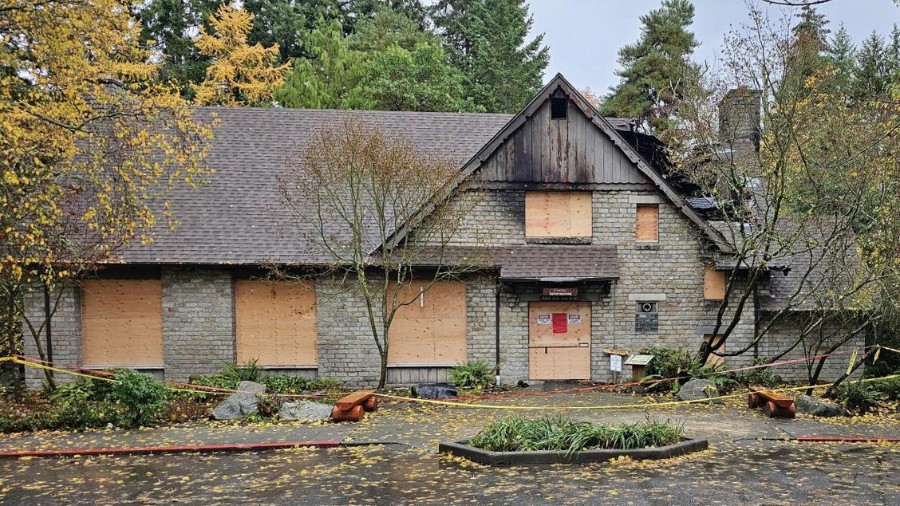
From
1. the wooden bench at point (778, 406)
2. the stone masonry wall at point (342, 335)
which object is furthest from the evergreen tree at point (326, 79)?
the wooden bench at point (778, 406)

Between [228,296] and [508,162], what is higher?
[508,162]

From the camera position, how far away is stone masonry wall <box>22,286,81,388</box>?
16125mm

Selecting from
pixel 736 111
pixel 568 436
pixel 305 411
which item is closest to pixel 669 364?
pixel 736 111

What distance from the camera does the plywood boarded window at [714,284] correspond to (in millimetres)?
17297

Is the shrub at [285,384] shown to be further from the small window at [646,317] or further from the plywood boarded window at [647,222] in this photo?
the plywood boarded window at [647,222]

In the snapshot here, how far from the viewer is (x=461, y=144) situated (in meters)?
20.0

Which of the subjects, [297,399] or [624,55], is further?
[624,55]

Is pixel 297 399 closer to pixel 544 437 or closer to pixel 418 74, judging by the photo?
pixel 544 437

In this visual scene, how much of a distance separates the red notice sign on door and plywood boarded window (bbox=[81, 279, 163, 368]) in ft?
31.7

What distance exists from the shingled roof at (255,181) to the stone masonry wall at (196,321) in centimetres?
62

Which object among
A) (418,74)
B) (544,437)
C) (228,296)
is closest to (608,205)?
(544,437)

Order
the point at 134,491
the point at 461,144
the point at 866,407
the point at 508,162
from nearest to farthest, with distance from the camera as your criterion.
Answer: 1. the point at 134,491
2. the point at 866,407
3. the point at 508,162
4. the point at 461,144

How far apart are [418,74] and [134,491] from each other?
25198 millimetres

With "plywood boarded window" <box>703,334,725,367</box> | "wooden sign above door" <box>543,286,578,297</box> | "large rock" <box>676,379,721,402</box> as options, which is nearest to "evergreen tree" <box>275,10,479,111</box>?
"wooden sign above door" <box>543,286,578,297</box>
